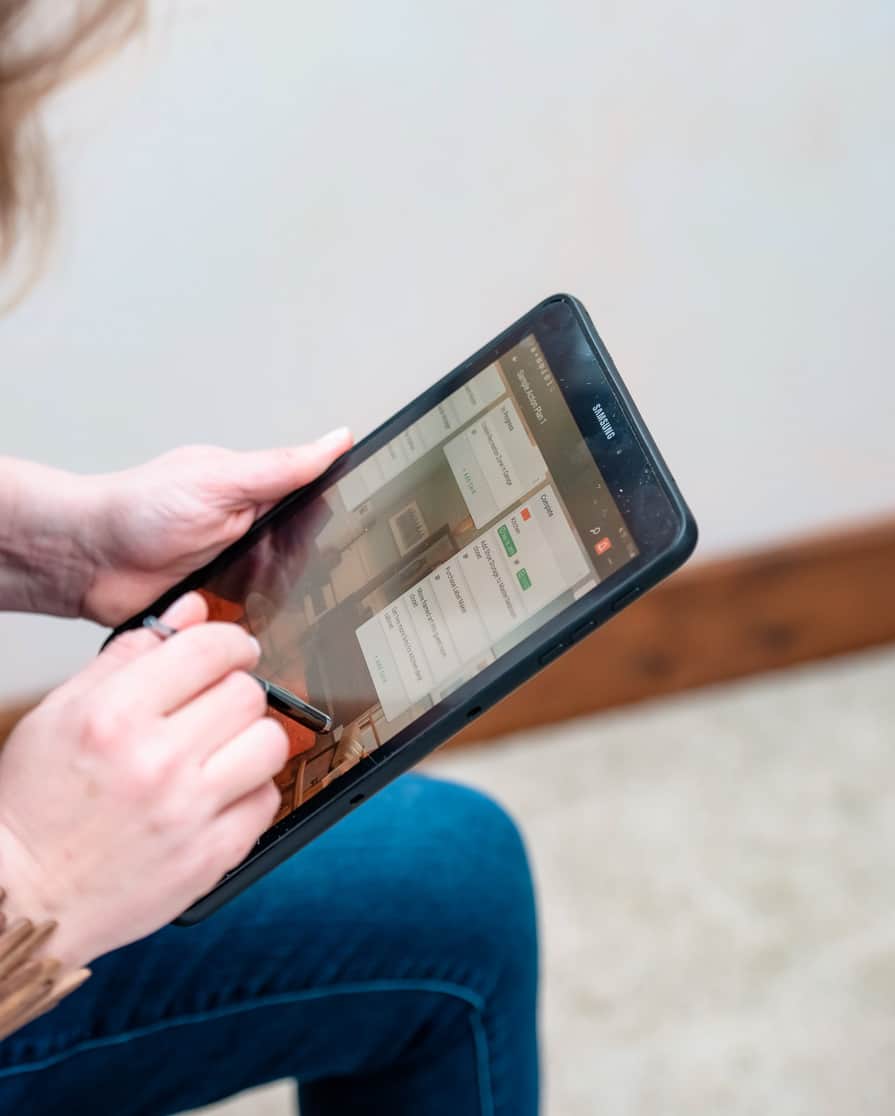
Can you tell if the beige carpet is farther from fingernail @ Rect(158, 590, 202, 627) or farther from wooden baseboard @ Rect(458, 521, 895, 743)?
fingernail @ Rect(158, 590, 202, 627)

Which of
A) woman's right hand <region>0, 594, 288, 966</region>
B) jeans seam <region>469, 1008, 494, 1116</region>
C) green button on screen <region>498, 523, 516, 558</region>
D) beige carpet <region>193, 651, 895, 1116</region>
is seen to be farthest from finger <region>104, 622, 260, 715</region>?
beige carpet <region>193, 651, 895, 1116</region>

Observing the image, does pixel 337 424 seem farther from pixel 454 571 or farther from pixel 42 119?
pixel 454 571

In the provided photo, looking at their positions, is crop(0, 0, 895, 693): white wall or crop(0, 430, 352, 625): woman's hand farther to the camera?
crop(0, 0, 895, 693): white wall

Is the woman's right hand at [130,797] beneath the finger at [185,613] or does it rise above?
beneath

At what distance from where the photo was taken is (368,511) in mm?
534

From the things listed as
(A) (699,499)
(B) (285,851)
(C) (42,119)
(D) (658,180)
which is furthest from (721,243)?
(B) (285,851)

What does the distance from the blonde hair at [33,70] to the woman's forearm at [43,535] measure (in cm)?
11

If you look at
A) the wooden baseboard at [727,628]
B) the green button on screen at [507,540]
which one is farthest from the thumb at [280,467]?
the wooden baseboard at [727,628]

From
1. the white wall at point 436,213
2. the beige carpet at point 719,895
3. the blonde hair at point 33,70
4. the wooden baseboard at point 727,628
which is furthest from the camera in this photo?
the wooden baseboard at point 727,628

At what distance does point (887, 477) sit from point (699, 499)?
184 millimetres

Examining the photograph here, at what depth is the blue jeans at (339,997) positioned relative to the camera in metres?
0.48

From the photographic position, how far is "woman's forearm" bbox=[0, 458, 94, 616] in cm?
57

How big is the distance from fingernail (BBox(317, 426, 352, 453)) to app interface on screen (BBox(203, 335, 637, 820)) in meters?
0.02

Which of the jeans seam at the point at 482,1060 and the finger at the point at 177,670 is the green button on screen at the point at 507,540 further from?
the jeans seam at the point at 482,1060
